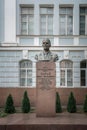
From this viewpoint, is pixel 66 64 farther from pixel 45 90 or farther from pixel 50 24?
pixel 45 90

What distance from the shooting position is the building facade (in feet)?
64.7

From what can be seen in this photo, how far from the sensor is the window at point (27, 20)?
2077 cm

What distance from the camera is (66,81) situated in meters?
20.1

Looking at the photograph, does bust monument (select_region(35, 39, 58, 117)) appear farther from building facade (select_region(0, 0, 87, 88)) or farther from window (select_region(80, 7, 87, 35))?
window (select_region(80, 7, 87, 35))

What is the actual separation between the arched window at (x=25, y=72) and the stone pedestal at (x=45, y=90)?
9.26 meters

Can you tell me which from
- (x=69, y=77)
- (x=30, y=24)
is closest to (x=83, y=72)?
(x=69, y=77)

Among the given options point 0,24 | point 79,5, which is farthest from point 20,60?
point 79,5

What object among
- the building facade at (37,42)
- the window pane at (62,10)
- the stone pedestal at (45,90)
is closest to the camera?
the stone pedestal at (45,90)

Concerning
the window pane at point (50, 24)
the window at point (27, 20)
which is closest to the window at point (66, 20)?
the window pane at point (50, 24)

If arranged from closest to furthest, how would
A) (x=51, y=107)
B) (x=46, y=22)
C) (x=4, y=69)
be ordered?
(x=51, y=107)
(x=4, y=69)
(x=46, y=22)

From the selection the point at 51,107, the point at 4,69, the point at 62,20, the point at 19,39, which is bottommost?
the point at 51,107

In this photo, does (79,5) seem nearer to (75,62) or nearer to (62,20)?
(62,20)

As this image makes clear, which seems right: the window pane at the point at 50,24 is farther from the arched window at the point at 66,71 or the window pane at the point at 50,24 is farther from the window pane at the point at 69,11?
the arched window at the point at 66,71

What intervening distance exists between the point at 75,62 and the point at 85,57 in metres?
0.73
